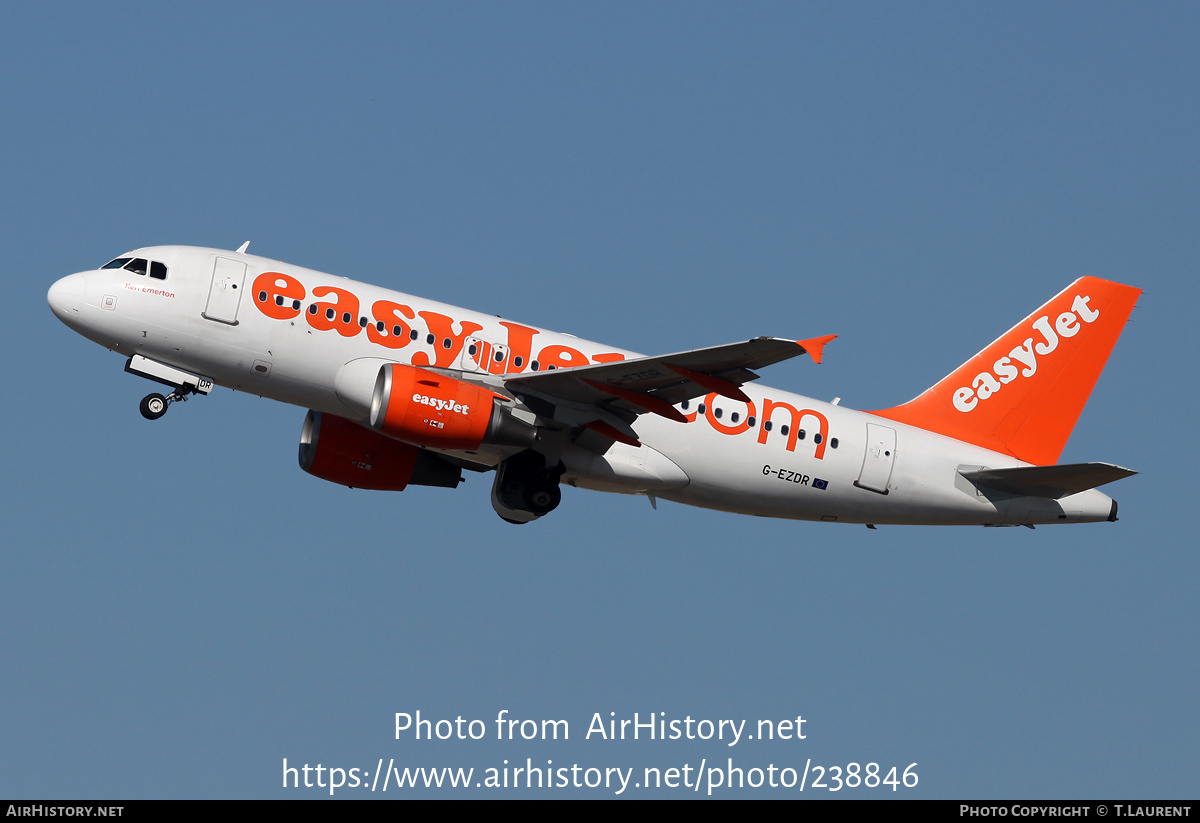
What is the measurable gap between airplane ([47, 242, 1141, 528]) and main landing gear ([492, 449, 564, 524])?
1.8 inches

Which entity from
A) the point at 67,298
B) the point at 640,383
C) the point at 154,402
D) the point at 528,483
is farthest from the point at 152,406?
the point at 640,383

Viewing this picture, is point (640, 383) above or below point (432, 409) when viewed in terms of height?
above

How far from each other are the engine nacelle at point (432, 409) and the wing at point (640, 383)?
0.96 metres

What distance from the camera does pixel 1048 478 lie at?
3550 centimetres

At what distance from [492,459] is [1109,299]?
17870mm

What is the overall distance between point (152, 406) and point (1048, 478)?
21.4 meters

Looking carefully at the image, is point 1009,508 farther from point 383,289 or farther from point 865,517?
point 383,289

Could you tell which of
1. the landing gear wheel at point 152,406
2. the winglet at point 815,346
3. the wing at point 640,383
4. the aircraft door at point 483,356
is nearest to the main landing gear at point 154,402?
the landing gear wheel at point 152,406

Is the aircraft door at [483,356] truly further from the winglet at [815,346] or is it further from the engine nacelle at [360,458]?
the winglet at [815,346]

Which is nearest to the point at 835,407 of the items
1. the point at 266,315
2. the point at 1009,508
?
the point at 1009,508

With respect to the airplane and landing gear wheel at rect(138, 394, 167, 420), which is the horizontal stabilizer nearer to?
the airplane

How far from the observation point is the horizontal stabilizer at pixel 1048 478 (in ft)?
113

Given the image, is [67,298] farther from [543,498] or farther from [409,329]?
[543,498]

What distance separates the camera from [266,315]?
32344 millimetres
